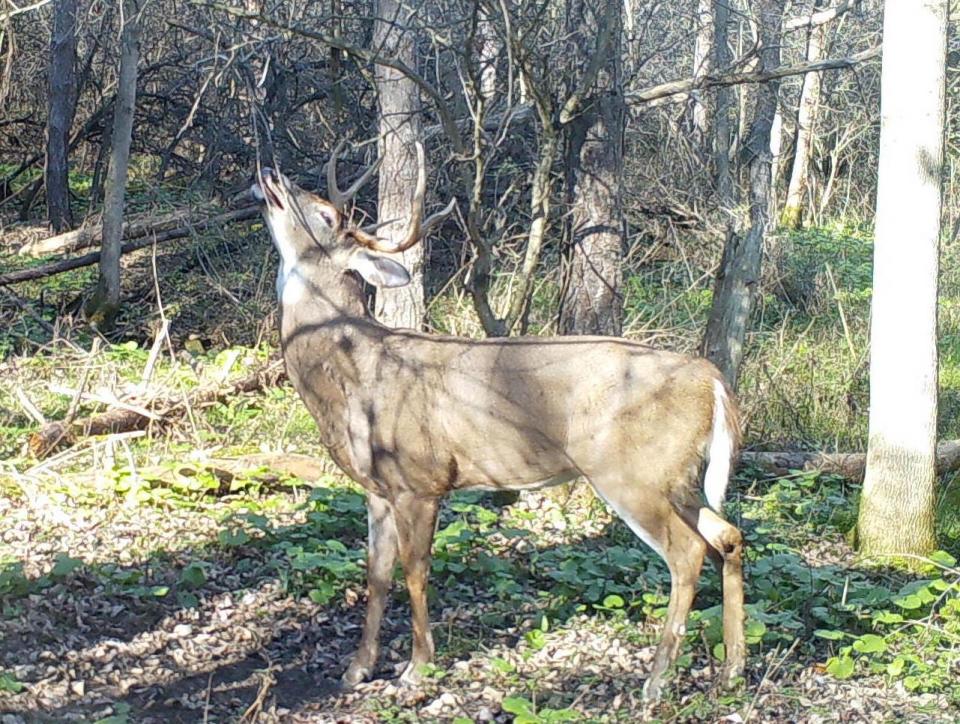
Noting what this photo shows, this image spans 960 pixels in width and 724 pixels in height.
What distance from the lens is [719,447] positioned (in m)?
5.70

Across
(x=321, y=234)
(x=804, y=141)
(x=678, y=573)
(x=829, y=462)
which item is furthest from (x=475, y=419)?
(x=804, y=141)

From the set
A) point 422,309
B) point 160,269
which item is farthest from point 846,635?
point 160,269

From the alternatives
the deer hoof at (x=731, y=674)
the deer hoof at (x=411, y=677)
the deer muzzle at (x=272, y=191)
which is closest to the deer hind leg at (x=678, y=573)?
the deer hoof at (x=731, y=674)

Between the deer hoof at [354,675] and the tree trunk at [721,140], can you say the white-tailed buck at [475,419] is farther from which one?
the tree trunk at [721,140]

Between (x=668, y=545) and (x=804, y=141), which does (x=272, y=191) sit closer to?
(x=668, y=545)

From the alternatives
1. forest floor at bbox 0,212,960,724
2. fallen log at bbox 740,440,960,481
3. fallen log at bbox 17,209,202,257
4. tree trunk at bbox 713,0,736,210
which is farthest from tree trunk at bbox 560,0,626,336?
fallen log at bbox 17,209,202,257

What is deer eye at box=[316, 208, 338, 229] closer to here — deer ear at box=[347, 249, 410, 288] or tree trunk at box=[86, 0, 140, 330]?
deer ear at box=[347, 249, 410, 288]

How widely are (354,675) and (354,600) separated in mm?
869

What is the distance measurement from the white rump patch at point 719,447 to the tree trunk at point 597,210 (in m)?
2.88

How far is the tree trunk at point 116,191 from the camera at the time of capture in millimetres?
12242

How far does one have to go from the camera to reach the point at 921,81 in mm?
7316

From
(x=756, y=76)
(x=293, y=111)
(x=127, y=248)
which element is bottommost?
(x=127, y=248)

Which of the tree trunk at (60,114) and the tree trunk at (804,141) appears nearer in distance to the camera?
the tree trunk at (60,114)

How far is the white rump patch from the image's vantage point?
5.70m
